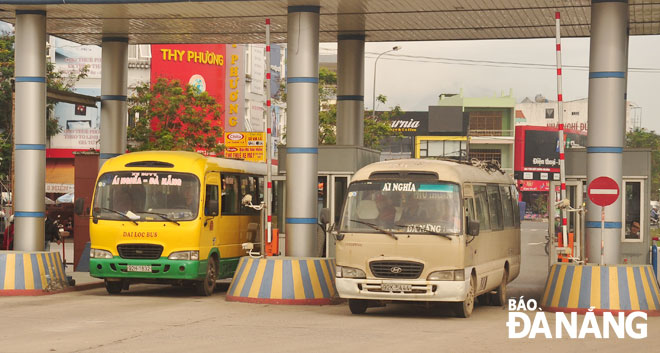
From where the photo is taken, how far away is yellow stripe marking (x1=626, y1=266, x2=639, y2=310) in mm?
18625

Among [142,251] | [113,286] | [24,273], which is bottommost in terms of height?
[113,286]

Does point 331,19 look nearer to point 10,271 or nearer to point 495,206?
point 495,206

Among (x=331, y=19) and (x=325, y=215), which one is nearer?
(x=325, y=215)

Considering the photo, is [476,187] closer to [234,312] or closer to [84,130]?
[234,312]

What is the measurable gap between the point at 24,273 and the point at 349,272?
6581 mm

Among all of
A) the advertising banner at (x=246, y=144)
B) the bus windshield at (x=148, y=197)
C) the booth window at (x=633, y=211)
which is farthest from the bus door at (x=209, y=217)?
the advertising banner at (x=246, y=144)

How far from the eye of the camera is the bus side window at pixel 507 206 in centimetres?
2251

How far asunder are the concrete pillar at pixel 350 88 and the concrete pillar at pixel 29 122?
738 centimetres

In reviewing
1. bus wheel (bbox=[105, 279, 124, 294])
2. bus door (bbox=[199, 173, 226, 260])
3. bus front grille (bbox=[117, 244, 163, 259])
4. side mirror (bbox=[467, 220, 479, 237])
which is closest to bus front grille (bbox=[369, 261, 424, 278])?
side mirror (bbox=[467, 220, 479, 237])

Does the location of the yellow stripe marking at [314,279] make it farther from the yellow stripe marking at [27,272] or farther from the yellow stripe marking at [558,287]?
the yellow stripe marking at [27,272]

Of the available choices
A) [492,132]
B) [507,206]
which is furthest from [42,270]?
[492,132]

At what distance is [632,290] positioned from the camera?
18.7 metres

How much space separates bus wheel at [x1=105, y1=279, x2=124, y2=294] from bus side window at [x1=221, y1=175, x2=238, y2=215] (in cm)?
247

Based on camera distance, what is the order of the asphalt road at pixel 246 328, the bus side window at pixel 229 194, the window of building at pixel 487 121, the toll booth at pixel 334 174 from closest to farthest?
the asphalt road at pixel 246 328 → the bus side window at pixel 229 194 → the toll booth at pixel 334 174 → the window of building at pixel 487 121
